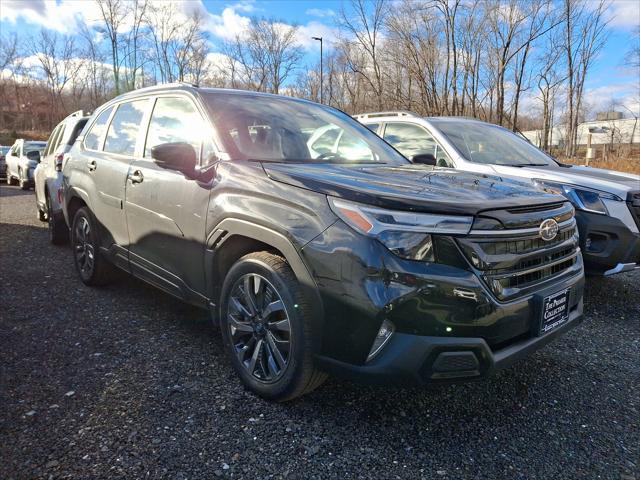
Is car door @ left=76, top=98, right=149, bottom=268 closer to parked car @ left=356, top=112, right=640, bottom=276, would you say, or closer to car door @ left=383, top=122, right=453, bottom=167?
parked car @ left=356, top=112, right=640, bottom=276

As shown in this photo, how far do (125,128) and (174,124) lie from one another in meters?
0.94

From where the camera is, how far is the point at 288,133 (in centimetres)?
321

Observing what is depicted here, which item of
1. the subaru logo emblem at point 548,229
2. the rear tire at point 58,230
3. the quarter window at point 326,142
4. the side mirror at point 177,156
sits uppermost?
the quarter window at point 326,142

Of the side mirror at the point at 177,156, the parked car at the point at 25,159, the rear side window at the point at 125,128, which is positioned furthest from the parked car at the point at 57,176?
the parked car at the point at 25,159

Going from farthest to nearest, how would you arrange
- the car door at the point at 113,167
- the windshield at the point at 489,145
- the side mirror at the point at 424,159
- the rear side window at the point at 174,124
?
the windshield at the point at 489,145 < the side mirror at the point at 424,159 < the car door at the point at 113,167 < the rear side window at the point at 174,124

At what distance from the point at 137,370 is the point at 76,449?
0.78 meters

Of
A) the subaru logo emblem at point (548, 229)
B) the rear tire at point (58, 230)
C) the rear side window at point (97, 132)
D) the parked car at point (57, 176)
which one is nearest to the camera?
the subaru logo emblem at point (548, 229)

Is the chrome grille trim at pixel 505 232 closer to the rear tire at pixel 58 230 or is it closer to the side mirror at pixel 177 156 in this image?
the side mirror at pixel 177 156

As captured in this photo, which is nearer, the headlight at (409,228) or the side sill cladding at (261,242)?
the headlight at (409,228)

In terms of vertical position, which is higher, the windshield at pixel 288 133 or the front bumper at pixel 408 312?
the windshield at pixel 288 133

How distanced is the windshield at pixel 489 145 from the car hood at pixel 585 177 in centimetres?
30

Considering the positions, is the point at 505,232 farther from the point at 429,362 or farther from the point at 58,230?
the point at 58,230

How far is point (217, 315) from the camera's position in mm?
2795

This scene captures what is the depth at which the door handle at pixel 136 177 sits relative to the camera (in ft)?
11.2
